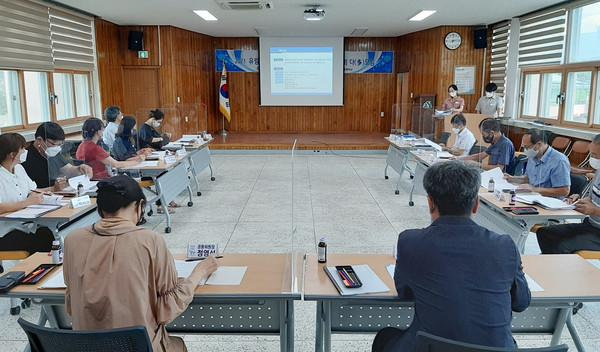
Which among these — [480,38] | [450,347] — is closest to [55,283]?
[450,347]

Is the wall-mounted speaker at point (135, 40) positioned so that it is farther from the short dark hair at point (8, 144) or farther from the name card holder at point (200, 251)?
the name card holder at point (200, 251)

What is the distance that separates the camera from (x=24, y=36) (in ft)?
22.4

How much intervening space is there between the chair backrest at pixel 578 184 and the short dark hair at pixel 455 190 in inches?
109

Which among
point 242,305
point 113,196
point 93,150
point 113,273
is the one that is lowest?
point 242,305

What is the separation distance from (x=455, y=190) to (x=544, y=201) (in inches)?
91.4

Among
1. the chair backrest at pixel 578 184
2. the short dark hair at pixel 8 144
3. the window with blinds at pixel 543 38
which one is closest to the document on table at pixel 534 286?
the chair backrest at pixel 578 184

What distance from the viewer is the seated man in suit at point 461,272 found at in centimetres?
152

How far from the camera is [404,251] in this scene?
5.51ft

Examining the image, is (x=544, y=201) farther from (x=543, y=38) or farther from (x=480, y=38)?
(x=480, y=38)

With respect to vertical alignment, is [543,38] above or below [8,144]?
above

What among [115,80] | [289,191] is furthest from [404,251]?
[115,80]

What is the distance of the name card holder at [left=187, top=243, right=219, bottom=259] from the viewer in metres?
2.39

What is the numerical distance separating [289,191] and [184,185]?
5.44 ft

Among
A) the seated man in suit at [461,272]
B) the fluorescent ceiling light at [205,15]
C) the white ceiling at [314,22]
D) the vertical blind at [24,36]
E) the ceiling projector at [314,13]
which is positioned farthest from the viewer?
the fluorescent ceiling light at [205,15]
